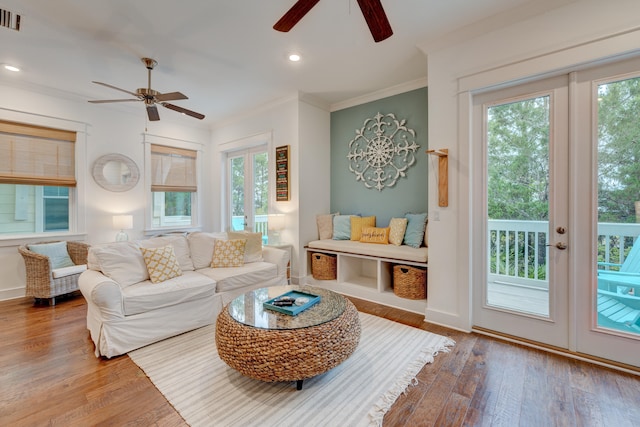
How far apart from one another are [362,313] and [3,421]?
2.78m

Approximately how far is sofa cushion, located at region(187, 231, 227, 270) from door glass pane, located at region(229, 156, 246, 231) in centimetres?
192

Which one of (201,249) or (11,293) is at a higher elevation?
(201,249)

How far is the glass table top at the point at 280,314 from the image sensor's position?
72.0 inches

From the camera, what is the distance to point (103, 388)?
1872 mm

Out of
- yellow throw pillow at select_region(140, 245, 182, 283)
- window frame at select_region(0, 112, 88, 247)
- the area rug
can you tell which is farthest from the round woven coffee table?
window frame at select_region(0, 112, 88, 247)

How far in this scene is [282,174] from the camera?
4340 mm

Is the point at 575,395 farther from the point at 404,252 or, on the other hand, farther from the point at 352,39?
the point at 352,39

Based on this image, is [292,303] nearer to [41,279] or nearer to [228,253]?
[228,253]

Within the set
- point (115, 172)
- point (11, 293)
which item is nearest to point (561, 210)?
point (115, 172)

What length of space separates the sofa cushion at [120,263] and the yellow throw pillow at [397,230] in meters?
2.88

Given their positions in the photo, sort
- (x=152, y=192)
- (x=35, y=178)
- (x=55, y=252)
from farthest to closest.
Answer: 1. (x=152, y=192)
2. (x=35, y=178)
3. (x=55, y=252)

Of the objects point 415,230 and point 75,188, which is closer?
point 415,230

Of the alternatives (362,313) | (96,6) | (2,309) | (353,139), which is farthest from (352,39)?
(2,309)

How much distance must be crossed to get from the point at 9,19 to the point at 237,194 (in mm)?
3652
